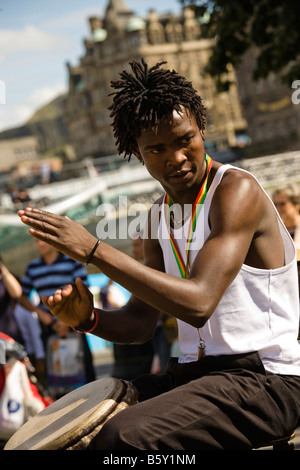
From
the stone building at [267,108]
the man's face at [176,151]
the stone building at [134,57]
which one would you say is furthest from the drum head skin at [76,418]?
the stone building at [134,57]

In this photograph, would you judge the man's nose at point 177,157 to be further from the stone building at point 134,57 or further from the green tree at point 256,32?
the stone building at point 134,57

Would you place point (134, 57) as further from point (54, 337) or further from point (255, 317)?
point (255, 317)

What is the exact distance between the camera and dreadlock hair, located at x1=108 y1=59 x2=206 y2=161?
2.40 metres

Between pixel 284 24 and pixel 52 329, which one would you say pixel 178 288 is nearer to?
pixel 52 329

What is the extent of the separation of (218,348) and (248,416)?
0.26 m

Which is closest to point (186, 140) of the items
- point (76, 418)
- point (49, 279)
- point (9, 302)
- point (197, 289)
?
point (197, 289)

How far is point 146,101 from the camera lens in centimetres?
245

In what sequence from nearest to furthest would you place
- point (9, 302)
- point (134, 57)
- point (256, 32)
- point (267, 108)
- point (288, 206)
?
point (288, 206) < point (9, 302) < point (256, 32) < point (267, 108) < point (134, 57)

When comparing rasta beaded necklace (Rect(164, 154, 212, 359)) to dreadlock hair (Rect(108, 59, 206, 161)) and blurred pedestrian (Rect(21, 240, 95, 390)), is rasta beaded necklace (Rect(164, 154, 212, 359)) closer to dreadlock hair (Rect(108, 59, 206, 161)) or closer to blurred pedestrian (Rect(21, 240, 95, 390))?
dreadlock hair (Rect(108, 59, 206, 161))

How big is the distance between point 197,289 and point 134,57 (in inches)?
3284

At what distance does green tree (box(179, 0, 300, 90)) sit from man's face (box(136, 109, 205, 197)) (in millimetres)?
7772

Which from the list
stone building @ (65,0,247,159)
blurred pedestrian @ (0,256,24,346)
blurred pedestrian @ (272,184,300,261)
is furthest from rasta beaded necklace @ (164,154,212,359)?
stone building @ (65,0,247,159)

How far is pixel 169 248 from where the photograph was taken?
2551 mm

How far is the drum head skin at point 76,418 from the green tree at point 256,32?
26.7 ft
